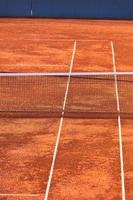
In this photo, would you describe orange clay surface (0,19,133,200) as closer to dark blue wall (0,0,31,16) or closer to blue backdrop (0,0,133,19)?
blue backdrop (0,0,133,19)

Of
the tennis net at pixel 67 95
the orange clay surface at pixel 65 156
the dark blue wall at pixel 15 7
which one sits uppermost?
the orange clay surface at pixel 65 156

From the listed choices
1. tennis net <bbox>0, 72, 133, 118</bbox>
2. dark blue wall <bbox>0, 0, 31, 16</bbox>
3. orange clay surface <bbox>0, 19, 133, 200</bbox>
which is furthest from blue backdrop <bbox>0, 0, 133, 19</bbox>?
tennis net <bbox>0, 72, 133, 118</bbox>

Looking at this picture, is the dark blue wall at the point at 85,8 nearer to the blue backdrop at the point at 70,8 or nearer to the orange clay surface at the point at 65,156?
the blue backdrop at the point at 70,8

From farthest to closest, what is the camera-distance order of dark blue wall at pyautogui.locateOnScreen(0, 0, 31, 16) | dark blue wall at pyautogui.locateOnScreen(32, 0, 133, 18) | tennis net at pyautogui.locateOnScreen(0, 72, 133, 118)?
dark blue wall at pyautogui.locateOnScreen(0, 0, 31, 16), dark blue wall at pyautogui.locateOnScreen(32, 0, 133, 18), tennis net at pyautogui.locateOnScreen(0, 72, 133, 118)

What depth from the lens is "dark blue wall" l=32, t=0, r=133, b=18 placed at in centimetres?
3903

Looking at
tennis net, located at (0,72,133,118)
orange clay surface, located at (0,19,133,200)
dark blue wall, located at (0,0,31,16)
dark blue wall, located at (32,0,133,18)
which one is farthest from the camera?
dark blue wall, located at (0,0,31,16)

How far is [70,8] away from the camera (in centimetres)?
3944

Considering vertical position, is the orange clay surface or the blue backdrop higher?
the orange clay surface

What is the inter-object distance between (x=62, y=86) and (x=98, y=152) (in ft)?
21.1

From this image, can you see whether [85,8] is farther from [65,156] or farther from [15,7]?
[65,156]

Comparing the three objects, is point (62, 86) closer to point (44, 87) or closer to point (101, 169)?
point (44, 87)

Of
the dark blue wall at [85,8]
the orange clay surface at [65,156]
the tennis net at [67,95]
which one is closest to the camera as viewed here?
the orange clay surface at [65,156]

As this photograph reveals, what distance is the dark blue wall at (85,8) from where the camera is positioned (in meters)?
39.0

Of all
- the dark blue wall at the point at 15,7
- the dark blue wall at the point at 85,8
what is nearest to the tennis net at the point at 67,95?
the dark blue wall at the point at 85,8
